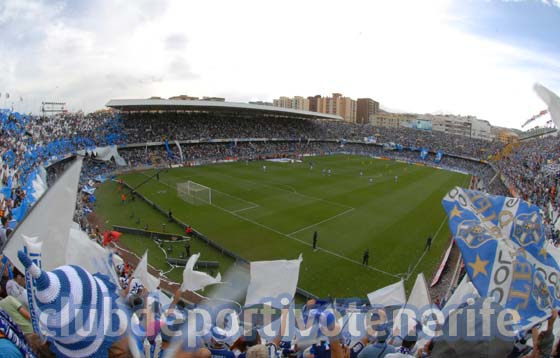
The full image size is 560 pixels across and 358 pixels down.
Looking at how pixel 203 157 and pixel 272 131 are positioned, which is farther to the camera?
pixel 272 131

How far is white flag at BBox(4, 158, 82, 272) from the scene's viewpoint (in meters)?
4.31

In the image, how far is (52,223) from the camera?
4883 mm

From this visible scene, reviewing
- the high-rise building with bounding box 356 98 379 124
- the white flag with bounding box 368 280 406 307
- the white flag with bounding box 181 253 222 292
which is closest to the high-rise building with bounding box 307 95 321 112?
the high-rise building with bounding box 356 98 379 124

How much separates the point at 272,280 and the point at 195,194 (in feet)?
79.3

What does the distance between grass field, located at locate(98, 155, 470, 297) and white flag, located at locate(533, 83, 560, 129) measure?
10.5 metres

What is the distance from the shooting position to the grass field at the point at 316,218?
17703 mm

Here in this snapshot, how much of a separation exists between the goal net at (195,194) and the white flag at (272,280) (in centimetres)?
2264

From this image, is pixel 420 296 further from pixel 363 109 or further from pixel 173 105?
pixel 363 109

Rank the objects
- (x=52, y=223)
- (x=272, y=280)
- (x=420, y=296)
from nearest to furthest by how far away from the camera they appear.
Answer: (x=52, y=223) < (x=272, y=280) < (x=420, y=296)

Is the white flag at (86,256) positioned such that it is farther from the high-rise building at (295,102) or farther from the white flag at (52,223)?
the high-rise building at (295,102)

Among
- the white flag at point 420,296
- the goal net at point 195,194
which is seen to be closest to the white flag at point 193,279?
the white flag at point 420,296

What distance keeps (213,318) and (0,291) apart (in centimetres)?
305

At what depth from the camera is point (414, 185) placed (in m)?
38.8

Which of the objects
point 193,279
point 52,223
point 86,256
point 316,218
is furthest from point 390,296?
point 316,218
